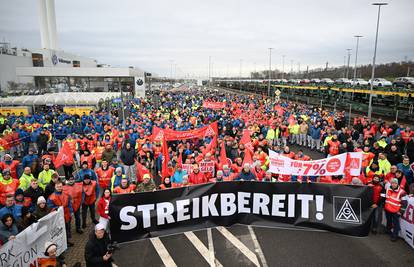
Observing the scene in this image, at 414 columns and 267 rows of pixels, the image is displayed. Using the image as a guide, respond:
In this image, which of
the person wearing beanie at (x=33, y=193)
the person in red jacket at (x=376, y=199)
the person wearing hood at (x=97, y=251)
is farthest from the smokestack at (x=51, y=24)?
the person in red jacket at (x=376, y=199)

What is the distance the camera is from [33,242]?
195 inches

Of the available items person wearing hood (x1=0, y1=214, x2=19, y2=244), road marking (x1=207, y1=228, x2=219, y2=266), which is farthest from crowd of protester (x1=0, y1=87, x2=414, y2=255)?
road marking (x1=207, y1=228, x2=219, y2=266)

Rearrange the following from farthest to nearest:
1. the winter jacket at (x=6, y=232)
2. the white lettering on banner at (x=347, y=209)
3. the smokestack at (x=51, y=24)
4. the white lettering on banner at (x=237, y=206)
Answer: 1. the smokestack at (x=51, y=24)
2. the white lettering on banner at (x=347, y=209)
3. the white lettering on banner at (x=237, y=206)
4. the winter jacket at (x=6, y=232)

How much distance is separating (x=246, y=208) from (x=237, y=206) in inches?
9.1

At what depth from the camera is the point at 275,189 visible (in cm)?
663

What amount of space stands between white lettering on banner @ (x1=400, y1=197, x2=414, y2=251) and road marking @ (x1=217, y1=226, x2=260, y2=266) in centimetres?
362

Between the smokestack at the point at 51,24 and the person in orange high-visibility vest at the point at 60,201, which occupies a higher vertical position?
the smokestack at the point at 51,24

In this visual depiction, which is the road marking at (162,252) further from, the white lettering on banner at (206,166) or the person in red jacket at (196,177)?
the white lettering on banner at (206,166)

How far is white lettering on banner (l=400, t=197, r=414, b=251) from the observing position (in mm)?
6188

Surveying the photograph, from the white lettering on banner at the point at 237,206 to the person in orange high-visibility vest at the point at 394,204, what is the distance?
1575 millimetres

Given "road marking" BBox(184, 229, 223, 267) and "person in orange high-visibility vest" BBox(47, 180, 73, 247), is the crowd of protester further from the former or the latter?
"road marking" BBox(184, 229, 223, 267)

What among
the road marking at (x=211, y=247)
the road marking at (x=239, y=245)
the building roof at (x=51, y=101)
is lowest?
the road marking at (x=211, y=247)

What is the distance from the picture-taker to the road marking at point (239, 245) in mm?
6038

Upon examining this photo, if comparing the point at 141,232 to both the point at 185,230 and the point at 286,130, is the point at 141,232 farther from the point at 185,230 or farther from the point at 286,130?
the point at 286,130
